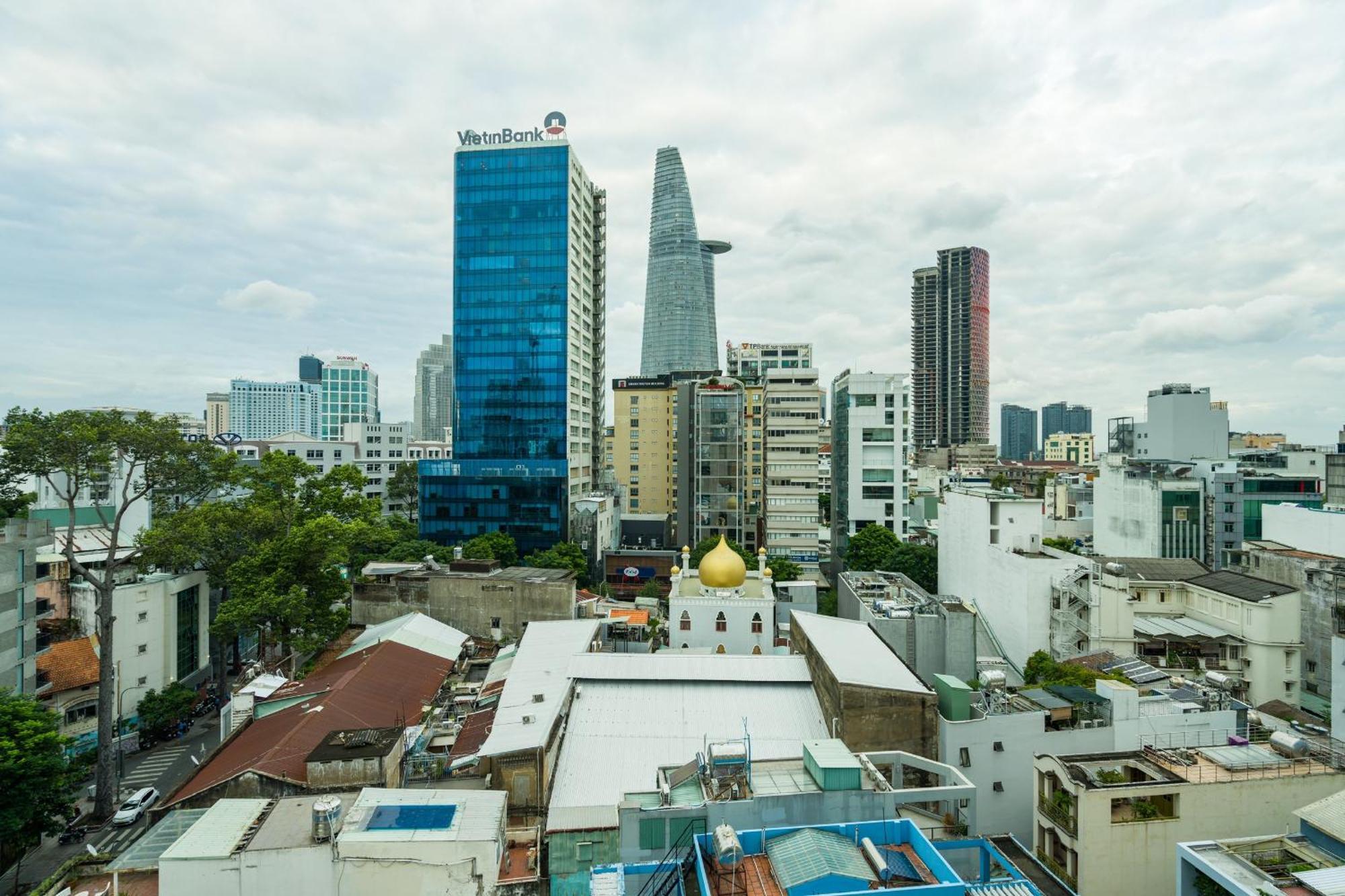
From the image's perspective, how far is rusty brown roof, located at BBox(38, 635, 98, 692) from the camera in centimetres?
3525

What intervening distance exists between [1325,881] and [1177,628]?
95.0 ft

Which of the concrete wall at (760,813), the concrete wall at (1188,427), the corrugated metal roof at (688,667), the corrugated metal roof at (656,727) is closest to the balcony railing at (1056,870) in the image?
the concrete wall at (760,813)

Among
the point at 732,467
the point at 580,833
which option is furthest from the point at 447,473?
the point at 580,833

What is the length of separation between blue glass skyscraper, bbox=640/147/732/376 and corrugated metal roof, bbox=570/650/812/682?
5701 inches

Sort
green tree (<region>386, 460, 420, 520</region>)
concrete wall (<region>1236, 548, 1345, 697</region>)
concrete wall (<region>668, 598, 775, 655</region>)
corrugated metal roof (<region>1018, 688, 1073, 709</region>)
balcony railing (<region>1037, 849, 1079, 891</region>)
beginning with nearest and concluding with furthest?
1. balcony railing (<region>1037, 849, 1079, 891</region>)
2. corrugated metal roof (<region>1018, 688, 1073, 709</region>)
3. concrete wall (<region>1236, 548, 1345, 697</region>)
4. concrete wall (<region>668, 598, 775, 655</region>)
5. green tree (<region>386, 460, 420, 520</region>)

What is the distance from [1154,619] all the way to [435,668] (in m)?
39.8

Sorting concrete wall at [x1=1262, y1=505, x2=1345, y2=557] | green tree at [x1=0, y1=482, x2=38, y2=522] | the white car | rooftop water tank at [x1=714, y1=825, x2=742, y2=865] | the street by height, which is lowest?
the street

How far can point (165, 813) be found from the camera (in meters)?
20.1

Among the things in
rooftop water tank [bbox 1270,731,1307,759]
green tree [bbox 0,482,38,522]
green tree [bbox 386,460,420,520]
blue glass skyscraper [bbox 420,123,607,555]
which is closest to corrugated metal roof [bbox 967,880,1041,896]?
rooftop water tank [bbox 1270,731,1307,759]

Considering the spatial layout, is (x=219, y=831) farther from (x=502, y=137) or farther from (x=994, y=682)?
(x=502, y=137)

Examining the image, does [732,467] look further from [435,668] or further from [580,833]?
[580,833]

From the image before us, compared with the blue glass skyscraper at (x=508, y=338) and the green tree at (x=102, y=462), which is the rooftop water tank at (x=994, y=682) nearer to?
the green tree at (x=102, y=462)

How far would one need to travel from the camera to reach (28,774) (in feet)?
72.5

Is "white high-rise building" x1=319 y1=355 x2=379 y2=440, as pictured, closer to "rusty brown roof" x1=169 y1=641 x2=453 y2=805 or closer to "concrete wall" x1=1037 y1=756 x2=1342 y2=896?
"rusty brown roof" x1=169 y1=641 x2=453 y2=805
